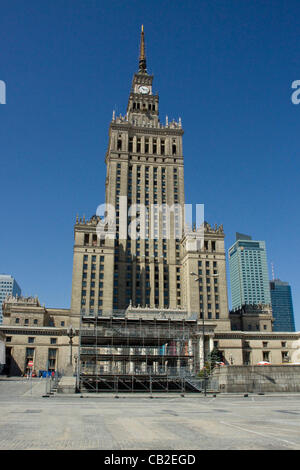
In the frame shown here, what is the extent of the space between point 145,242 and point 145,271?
8.84 m

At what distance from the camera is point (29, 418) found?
1833 centimetres

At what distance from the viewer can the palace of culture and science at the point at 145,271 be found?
3752 inches

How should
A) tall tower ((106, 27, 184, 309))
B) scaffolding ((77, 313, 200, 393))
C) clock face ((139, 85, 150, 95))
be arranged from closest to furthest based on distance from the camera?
scaffolding ((77, 313, 200, 393)) → tall tower ((106, 27, 184, 309)) → clock face ((139, 85, 150, 95))

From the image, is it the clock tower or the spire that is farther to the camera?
the spire

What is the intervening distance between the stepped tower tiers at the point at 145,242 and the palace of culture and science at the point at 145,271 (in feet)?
0.93

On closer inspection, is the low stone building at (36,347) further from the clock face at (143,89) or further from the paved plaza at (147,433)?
the clock face at (143,89)

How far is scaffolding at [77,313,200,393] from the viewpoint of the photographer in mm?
49781

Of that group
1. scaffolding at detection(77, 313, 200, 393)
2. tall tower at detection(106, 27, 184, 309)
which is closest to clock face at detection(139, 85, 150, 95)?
tall tower at detection(106, 27, 184, 309)

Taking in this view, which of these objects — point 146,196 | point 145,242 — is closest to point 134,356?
point 145,242

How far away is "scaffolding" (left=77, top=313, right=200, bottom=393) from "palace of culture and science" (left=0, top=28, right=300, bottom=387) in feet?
89.5

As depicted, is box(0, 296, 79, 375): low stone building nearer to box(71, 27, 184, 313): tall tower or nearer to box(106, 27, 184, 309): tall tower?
box(71, 27, 184, 313): tall tower

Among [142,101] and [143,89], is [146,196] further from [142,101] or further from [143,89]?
[143,89]

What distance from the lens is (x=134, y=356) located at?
182 feet
